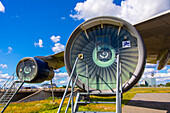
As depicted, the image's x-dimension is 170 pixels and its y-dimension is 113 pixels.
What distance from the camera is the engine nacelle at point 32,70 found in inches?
379

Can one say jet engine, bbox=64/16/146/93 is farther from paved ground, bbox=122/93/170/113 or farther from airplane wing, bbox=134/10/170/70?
paved ground, bbox=122/93/170/113

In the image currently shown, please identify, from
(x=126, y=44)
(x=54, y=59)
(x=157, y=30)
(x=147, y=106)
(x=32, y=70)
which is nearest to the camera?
(x=126, y=44)

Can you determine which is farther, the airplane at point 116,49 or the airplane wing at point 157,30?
the airplane wing at point 157,30

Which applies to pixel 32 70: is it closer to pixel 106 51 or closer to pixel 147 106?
pixel 106 51

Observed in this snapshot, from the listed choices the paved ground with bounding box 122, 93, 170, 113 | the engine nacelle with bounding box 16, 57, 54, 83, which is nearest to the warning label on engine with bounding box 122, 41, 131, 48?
the paved ground with bounding box 122, 93, 170, 113

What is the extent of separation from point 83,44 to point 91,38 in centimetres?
46

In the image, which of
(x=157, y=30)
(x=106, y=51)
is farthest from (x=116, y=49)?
(x=157, y=30)

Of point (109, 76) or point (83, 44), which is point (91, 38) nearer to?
point (83, 44)

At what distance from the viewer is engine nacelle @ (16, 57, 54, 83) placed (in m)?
9.63

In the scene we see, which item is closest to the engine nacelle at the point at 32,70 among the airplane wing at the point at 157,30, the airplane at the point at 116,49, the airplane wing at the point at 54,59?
the airplane wing at the point at 54,59

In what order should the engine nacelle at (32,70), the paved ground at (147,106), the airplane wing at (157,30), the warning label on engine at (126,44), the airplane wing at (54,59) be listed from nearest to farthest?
the warning label on engine at (126,44) < the airplane wing at (157,30) < the paved ground at (147,106) < the engine nacelle at (32,70) < the airplane wing at (54,59)

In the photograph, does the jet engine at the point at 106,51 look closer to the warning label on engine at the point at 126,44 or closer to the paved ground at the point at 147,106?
the warning label on engine at the point at 126,44

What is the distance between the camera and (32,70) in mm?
9773

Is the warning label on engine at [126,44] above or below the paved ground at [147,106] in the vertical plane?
above
